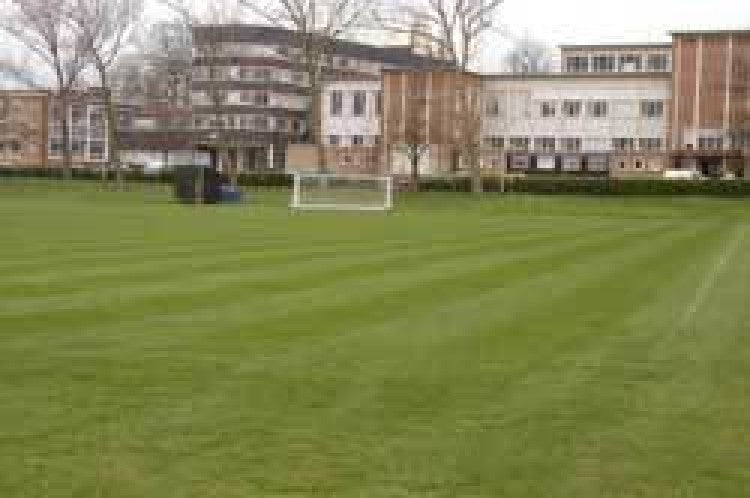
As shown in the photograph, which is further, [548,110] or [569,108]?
[548,110]

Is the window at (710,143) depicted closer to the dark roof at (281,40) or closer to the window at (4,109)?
the dark roof at (281,40)

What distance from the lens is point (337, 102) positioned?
120 metres

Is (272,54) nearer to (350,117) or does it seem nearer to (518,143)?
(350,117)

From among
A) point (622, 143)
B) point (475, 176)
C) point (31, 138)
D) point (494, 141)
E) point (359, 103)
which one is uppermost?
point (359, 103)

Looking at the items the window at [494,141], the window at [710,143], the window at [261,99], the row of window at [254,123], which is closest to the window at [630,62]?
the window at [494,141]

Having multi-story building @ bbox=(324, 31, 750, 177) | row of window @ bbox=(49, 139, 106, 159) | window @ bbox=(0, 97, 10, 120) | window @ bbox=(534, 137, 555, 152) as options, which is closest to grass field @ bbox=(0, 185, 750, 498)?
multi-story building @ bbox=(324, 31, 750, 177)

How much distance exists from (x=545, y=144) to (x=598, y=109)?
5.85 m

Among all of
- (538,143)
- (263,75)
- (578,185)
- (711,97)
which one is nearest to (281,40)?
(263,75)

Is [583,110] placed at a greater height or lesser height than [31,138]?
greater

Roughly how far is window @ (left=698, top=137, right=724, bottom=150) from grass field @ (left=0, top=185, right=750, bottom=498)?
82.0 m

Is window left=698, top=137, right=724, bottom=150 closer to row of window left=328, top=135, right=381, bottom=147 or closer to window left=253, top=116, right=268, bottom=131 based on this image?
row of window left=328, top=135, right=381, bottom=147

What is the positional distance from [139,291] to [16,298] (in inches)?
64.3

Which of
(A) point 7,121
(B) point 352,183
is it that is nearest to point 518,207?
(B) point 352,183

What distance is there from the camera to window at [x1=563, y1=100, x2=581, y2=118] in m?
109
